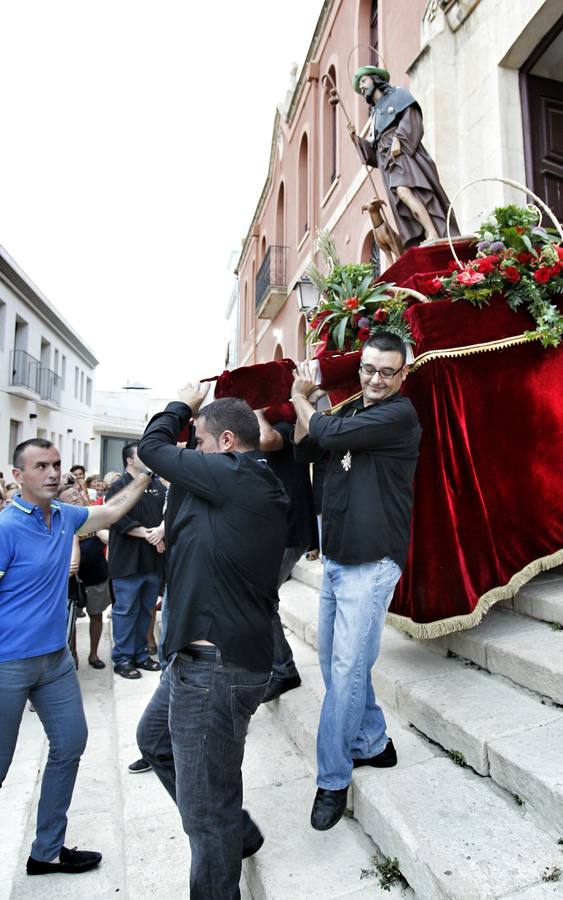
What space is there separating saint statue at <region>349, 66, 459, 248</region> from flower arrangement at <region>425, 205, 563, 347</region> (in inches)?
53.6

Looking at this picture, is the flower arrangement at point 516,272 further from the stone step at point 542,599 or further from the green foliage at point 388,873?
the green foliage at point 388,873

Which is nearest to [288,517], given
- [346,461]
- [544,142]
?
[346,461]

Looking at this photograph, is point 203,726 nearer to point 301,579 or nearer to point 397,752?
point 397,752

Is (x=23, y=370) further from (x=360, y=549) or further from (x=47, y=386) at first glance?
(x=360, y=549)

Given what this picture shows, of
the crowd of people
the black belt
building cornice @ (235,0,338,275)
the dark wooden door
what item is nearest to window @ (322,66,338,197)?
building cornice @ (235,0,338,275)

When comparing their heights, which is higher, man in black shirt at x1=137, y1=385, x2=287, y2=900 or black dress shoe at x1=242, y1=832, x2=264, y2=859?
man in black shirt at x1=137, y1=385, x2=287, y2=900

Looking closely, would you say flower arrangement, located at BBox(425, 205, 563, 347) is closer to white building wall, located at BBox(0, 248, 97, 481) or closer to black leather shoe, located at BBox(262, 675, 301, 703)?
black leather shoe, located at BBox(262, 675, 301, 703)

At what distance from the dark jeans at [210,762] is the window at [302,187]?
44.5 ft

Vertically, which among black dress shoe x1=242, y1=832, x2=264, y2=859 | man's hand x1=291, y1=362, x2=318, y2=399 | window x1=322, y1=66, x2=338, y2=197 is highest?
window x1=322, y1=66, x2=338, y2=197

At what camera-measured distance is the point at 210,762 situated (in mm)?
1838

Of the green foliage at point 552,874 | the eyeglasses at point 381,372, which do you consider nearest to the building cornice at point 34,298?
the eyeglasses at point 381,372

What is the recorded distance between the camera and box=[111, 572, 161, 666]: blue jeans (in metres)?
5.25

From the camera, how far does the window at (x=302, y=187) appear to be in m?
14.1

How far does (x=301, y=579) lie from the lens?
6.04m
